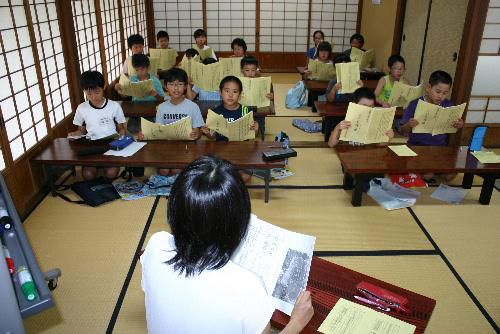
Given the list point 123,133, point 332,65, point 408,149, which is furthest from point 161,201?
point 332,65

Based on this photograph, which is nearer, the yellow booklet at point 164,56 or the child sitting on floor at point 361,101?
the child sitting on floor at point 361,101

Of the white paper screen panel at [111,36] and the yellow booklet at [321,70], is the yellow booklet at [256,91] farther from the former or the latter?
the white paper screen panel at [111,36]

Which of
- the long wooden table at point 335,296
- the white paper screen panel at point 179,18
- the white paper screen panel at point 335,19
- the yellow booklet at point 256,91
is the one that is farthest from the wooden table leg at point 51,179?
the white paper screen panel at point 335,19

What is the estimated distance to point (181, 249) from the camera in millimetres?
1190

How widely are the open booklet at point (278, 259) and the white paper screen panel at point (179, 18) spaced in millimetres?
8490

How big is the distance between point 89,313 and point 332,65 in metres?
5.24

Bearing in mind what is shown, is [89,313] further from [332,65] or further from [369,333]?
[332,65]


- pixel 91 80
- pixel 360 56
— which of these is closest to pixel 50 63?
pixel 91 80

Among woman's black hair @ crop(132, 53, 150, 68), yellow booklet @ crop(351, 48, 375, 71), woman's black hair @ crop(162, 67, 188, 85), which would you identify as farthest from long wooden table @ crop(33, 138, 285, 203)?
yellow booklet @ crop(351, 48, 375, 71)

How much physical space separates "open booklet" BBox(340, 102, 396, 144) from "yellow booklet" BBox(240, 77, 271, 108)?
4.68ft

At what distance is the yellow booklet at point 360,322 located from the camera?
4.74 feet

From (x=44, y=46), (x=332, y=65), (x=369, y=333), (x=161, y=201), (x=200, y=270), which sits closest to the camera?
(x=200, y=270)

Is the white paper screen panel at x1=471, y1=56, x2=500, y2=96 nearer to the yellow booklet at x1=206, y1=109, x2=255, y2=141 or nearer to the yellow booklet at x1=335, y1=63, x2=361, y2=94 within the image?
the yellow booklet at x1=335, y1=63, x2=361, y2=94

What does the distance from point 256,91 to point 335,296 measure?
3.54 m
